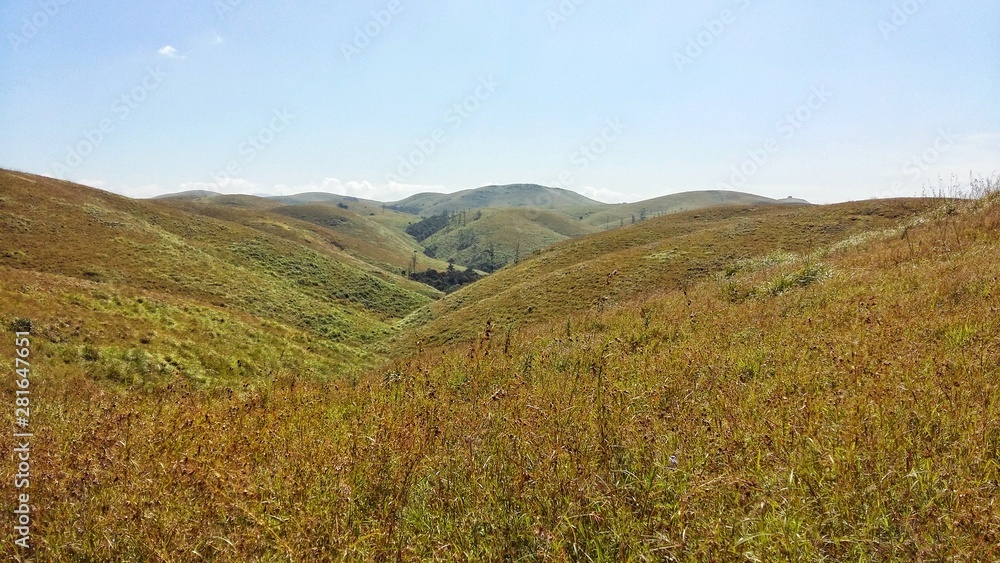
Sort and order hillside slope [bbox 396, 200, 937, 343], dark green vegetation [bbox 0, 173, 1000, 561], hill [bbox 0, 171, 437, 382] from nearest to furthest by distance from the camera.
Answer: dark green vegetation [bbox 0, 173, 1000, 561] < hill [bbox 0, 171, 437, 382] < hillside slope [bbox 396, 200, 937, 343]

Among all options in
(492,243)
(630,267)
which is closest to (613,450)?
(630,267)

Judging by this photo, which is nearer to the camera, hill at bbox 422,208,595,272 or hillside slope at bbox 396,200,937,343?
hillside slope at bbox 396,200,937,343

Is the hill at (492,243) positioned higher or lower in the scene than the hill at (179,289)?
A: higher

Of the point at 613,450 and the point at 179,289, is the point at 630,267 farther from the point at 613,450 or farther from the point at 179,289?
the point at 179,289

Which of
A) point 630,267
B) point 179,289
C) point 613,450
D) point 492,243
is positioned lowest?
point 179,289

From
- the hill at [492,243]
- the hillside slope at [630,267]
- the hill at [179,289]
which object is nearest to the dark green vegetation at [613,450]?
the hill at [179,289]

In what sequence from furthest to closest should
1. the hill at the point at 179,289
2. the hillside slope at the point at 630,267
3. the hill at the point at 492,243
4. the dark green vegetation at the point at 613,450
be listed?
the hill at the point at 492,243 → the hillside slope at the point at 630,267 → the hill at the point at 179,289 → the dark green vegetation at the point at 613,450

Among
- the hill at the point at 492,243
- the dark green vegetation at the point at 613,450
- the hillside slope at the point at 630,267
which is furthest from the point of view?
the hill at the point at 492,243

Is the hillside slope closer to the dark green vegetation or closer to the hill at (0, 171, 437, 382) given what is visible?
the hill at (0, 171, 437, 382)

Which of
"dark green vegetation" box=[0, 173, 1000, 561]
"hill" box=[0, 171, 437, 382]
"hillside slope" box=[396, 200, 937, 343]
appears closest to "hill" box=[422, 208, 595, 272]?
"hill" box=[0, 171, 437, 382]

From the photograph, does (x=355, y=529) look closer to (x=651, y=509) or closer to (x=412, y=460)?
(x=412, y=460)

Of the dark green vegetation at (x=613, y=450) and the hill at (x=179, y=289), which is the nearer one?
the dark green vegetation at (x=613, y=450)

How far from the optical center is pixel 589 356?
8.38 m

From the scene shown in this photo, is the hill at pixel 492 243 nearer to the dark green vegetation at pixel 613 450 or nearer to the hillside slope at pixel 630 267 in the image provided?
the hillside slope at pixel 630 267
